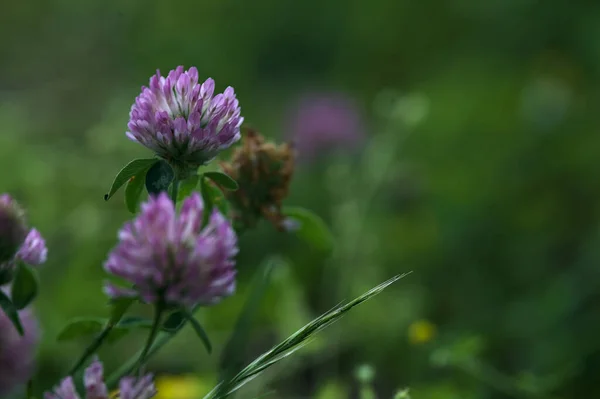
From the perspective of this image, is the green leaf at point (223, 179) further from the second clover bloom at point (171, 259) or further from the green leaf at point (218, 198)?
the second clover bloom at point (171, 259)

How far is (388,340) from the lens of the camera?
53.7 inches

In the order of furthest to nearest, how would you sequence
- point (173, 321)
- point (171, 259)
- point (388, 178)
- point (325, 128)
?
point (325, 128) < point (388, 178) < point (173, 321) < point (171, 259)

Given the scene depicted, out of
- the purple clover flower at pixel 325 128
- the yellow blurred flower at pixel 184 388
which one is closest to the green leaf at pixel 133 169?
the yellow blurred flower at pixel 184 388

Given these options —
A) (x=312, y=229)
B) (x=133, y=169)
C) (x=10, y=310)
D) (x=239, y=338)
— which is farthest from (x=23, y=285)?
(x=312, y=229)

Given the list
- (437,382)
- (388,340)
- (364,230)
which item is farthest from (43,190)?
(437,382)

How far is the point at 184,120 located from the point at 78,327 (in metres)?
0.19

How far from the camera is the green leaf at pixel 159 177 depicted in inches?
24.3

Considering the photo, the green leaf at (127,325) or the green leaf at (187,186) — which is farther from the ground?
the green leaf at (187,186)

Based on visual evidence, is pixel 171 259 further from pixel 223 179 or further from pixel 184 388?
pixel 184 388

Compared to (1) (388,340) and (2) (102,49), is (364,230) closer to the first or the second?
(1) (388,340)

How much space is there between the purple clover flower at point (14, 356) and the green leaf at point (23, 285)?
0.27 meters

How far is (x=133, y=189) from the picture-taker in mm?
665

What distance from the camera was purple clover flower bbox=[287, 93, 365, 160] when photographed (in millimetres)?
2355

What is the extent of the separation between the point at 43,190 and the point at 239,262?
15.9 inches
